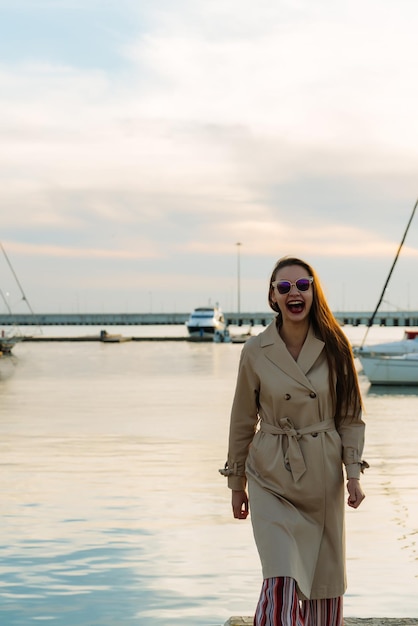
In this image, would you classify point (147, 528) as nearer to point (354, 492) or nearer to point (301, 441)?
point (354, 492)

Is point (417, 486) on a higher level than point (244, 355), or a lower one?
lower

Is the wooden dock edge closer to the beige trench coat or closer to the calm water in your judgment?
the beige trench coat

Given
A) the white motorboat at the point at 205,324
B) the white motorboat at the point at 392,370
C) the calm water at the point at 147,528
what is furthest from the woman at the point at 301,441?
the white motorboat at the point at 205,324

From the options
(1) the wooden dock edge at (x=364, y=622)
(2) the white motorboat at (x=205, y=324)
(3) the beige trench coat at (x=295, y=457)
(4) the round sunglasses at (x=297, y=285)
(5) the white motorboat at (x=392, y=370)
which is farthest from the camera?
(2) the white motorboat at (x=205, y=324)

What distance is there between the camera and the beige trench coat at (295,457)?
4.60 meters

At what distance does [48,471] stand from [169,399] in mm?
15978

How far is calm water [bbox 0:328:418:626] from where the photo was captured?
8.00 meters

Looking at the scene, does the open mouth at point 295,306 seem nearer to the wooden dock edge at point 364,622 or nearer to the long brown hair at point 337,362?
the long brown hair at point 337,362

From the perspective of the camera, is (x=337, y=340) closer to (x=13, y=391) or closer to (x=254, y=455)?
(x=254, y=455)

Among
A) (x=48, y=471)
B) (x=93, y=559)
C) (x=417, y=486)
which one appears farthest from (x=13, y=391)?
(x=93, y=559)

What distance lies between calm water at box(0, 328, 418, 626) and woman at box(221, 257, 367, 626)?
3023 millimetres

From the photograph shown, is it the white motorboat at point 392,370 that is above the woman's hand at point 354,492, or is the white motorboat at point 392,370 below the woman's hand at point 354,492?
below

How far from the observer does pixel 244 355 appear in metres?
4.76

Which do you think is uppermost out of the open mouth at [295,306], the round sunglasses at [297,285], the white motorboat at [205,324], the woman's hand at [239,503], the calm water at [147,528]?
the round sunglasses at [297,285]
